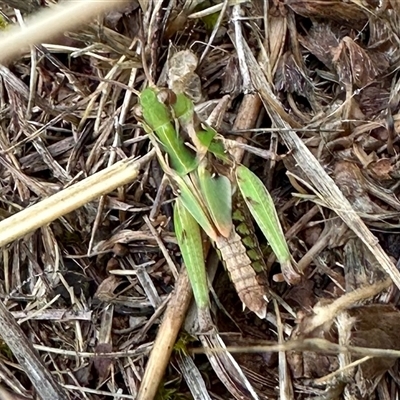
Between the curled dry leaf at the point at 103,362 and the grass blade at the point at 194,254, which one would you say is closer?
the grass blade at the point at 194,254

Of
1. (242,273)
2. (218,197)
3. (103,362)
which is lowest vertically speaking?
(103,362)

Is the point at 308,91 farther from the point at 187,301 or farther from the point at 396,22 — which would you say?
the point at 187,301

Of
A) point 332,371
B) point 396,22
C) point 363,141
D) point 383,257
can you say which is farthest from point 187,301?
point 396,22

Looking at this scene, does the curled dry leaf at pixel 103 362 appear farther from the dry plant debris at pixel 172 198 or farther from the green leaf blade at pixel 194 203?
the green leaf blade at pixel 194 203

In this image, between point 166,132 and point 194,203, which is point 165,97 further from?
point 194,203

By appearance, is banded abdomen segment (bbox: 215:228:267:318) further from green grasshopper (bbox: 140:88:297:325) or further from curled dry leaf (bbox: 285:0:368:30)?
curled dry leaf (bbox: 285:0:368:30)

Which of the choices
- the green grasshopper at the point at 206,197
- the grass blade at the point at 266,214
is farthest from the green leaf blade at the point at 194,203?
the grass blade at the point at 266,214

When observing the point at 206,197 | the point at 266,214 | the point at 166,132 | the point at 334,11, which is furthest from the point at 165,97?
the point at 334,11
